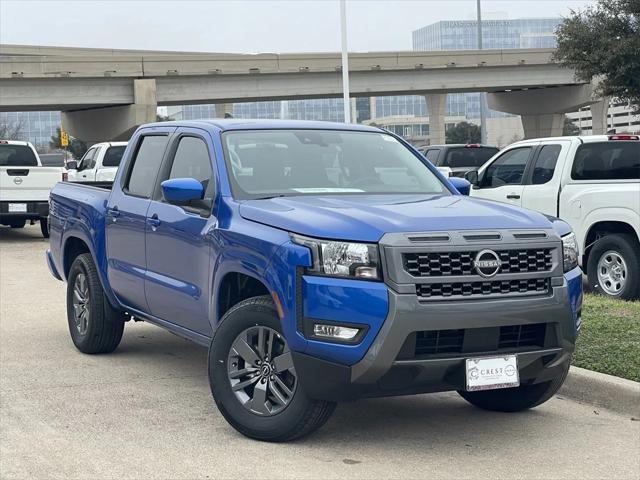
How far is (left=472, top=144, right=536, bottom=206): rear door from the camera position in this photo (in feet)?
42.0

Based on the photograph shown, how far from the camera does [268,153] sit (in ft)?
22.6

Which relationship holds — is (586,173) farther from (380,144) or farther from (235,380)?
(235,380)

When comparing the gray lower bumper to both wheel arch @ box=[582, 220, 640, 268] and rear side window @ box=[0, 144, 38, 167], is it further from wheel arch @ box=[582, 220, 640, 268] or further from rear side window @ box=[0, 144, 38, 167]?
rear side window @ box=[0, 144, 38, 167]

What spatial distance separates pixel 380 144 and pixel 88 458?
3121 millimetres

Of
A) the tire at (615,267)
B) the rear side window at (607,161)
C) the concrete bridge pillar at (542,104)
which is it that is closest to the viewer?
the tire at (615,267)

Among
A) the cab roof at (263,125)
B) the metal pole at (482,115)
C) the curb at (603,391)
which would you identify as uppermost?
the metal pole at (482,115)

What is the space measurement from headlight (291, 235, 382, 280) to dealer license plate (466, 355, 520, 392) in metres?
0.73

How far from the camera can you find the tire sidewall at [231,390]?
18.7 feet

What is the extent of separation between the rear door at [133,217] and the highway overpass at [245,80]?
4622cm

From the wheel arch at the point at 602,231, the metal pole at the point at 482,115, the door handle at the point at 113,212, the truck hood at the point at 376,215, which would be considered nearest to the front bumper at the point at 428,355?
the truck hood at the point at 376,215

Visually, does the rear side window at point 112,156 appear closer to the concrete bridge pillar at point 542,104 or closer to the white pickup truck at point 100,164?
the white pickup truck at point 100,164

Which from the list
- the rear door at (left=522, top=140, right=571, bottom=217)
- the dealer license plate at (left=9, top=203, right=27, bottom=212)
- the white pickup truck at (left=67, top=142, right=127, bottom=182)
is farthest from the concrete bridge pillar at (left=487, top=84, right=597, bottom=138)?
the rear door at (left=522, top=140, right=571, bottom=217)

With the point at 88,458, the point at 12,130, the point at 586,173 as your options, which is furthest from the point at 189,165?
the point at 12,130

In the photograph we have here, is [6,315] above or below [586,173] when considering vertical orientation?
below
